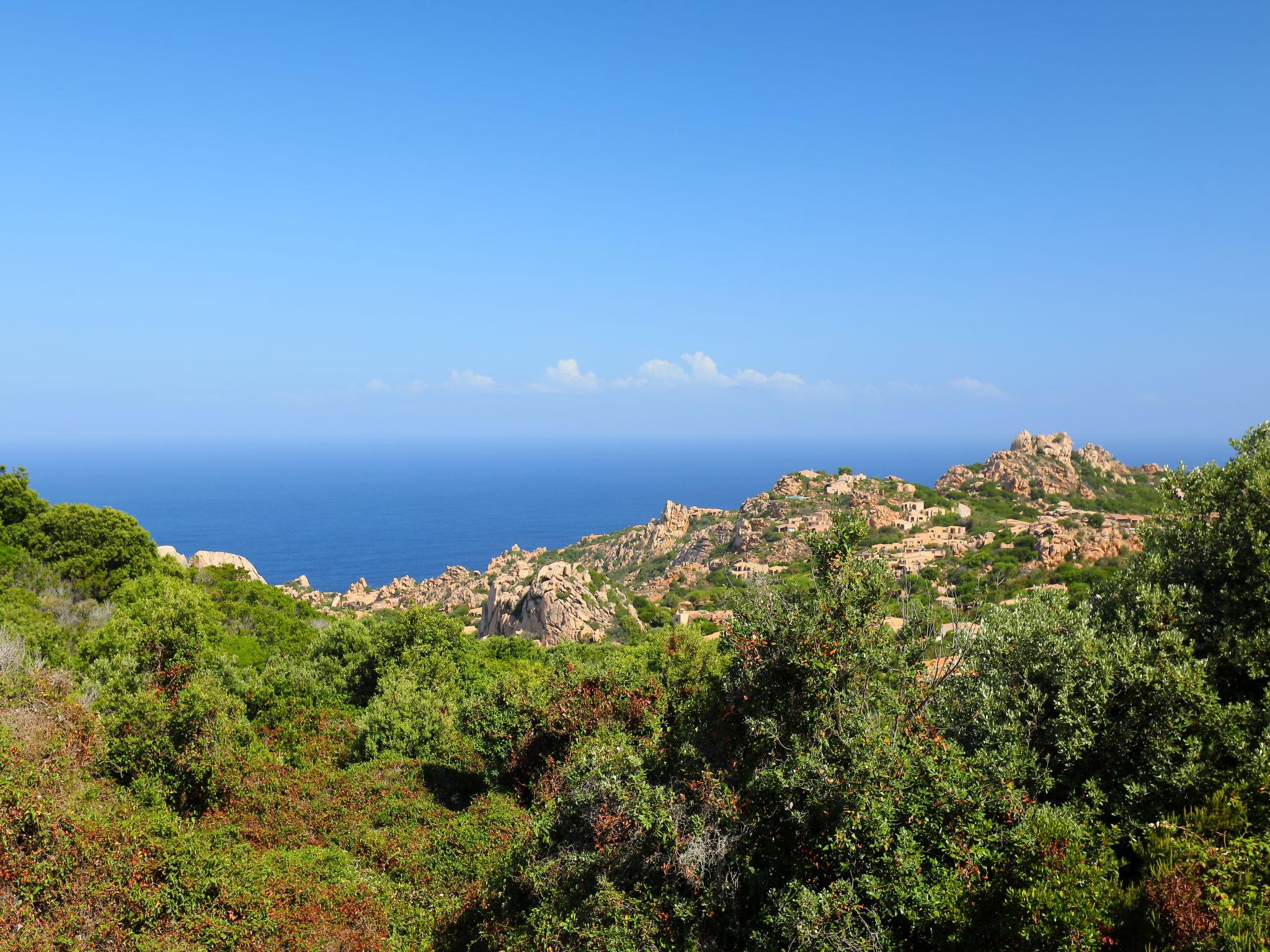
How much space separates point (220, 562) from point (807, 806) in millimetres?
48842

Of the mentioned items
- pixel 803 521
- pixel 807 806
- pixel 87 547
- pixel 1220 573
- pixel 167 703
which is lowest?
pixel 167 703

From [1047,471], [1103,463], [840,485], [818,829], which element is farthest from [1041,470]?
[818,829]

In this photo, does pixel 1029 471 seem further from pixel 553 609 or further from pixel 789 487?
pixel 553 609

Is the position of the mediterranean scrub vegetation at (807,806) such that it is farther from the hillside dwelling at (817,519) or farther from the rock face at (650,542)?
the rock face at (650,542)

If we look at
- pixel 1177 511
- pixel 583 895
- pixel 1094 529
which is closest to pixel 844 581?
pixel 583 895

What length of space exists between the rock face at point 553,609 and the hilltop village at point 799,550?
0.10 metres

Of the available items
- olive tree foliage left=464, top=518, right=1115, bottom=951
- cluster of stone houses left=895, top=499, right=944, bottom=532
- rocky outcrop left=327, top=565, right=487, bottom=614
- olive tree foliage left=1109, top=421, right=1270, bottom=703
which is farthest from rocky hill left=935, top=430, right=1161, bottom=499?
olive tree foliage left=464, top=518, right=1115, bottom=951

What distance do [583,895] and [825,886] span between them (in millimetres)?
3394

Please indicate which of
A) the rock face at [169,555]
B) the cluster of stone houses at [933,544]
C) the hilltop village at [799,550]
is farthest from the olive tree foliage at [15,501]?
the cluster of stone houses at [933,544]

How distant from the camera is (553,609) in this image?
4109 cm

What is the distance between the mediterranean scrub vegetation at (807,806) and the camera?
742 cm

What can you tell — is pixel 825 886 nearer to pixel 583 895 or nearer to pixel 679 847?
pixel 679 847

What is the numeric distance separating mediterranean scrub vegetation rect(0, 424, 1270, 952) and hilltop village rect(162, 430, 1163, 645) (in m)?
13.3

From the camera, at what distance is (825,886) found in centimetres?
776
